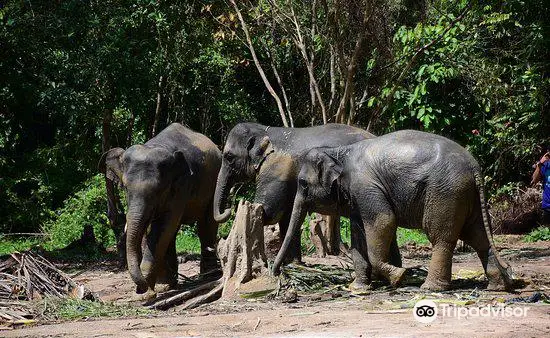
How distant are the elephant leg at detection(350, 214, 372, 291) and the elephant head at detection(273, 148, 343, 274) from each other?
0.39 meters

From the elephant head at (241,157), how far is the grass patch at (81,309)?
2.74 metres

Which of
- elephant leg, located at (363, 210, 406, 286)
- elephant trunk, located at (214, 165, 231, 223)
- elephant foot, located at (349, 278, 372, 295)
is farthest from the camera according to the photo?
elephant trunk, located at (214, 165, 231, 223)

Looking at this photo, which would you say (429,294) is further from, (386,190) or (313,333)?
(313,333)

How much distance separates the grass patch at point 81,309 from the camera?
9914 millimetres

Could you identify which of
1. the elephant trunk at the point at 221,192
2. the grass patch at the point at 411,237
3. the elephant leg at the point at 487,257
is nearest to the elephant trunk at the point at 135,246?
the elephant trunk at the point at 221,192

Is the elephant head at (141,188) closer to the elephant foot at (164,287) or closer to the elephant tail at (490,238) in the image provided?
the elephant foot at (164,287)

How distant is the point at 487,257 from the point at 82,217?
9584 millimetres

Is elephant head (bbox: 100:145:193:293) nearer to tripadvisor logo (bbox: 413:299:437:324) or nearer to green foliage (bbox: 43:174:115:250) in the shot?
tripadvisor logo (bbox: 413:299:437:324)

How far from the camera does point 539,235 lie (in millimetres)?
18078

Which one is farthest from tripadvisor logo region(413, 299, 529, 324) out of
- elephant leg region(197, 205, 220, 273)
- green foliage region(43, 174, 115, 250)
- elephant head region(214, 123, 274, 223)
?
green foliage region(43, 174, 115, 250)

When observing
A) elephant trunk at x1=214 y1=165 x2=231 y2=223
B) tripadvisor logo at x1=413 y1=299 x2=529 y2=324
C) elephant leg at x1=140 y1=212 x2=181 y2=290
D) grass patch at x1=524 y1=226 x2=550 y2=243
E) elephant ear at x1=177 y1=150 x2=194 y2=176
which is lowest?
grass patch at x1=524 y1=226 x2=550 y2=243

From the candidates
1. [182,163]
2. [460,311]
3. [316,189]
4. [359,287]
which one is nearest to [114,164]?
[182,163]

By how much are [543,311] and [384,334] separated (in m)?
1.79

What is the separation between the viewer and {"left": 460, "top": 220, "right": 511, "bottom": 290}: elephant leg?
9930 millimetres
